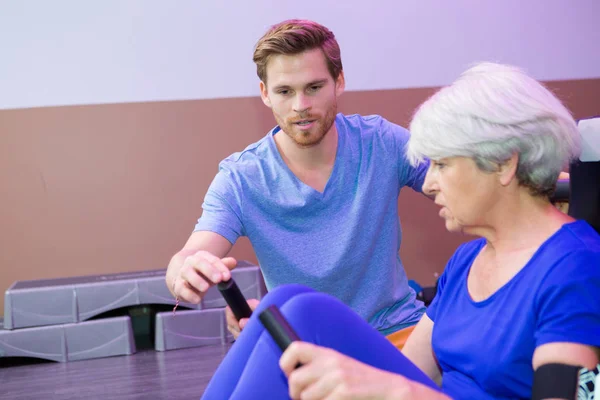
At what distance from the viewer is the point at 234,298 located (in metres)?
1.28

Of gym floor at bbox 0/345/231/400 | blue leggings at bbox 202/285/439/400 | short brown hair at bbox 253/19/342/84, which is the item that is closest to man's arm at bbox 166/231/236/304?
blue leggings at bbox 202/285/439/400

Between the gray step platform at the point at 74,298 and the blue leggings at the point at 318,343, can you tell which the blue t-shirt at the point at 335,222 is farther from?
the gray step platform at the point at 74,298

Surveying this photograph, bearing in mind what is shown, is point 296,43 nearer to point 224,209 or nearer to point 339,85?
point 339,85

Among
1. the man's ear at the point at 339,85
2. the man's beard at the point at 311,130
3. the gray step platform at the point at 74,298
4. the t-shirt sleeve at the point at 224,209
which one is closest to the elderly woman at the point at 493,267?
the t-shirt sleeve at the point at 224,209

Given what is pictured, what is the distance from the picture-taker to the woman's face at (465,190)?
1199mm

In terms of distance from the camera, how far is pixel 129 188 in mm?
3719

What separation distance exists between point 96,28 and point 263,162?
206 cm

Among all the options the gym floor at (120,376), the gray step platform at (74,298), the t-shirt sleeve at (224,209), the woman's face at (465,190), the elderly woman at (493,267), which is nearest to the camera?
Result: the elderly woman at (493,267)

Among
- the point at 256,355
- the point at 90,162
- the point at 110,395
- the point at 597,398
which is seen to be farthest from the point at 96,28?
the point at 597,398

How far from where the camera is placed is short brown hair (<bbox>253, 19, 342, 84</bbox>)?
1.90m

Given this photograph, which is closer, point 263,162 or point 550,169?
point 550,169

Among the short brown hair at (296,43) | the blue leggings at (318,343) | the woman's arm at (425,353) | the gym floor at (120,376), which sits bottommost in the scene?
the gym floor at (120,376)

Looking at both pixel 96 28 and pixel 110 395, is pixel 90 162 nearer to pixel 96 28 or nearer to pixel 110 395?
pixel 96 28

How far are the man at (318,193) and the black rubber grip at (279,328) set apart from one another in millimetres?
780
